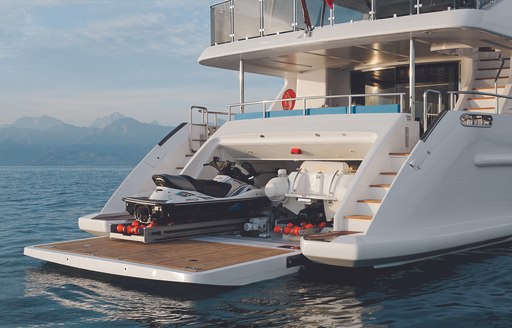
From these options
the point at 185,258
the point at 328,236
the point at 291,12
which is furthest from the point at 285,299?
the point at 291,12

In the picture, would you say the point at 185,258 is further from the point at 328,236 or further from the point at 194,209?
the point at 328,236

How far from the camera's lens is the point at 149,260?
7.64m

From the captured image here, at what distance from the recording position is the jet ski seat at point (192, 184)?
9109mm

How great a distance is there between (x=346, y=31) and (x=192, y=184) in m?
3.35

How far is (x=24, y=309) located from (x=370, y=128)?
5.06m

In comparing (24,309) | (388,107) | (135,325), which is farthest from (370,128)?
(24,309)

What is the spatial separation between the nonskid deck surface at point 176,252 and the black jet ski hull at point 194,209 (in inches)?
14.7

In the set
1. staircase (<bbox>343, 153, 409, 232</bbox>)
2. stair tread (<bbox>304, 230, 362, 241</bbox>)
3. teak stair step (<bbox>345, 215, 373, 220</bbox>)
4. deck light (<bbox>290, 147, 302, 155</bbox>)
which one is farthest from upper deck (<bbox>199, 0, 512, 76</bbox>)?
stair tread (<bbox>304, 230, 362, 241</bbox>)

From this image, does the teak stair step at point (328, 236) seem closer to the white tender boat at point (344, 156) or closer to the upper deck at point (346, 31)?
the white tender boat at point (344, 156)

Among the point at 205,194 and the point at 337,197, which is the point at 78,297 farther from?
the point at 337,197

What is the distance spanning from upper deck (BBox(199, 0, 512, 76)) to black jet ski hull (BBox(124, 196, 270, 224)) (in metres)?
2.75

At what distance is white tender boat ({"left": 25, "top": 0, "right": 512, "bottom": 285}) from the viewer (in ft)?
25.5

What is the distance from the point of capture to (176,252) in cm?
816

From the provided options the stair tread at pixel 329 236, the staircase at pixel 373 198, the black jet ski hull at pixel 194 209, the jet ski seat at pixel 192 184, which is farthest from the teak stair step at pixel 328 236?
the jet ski seat at pixel 192 184
